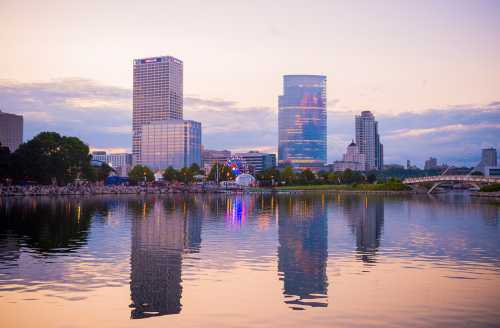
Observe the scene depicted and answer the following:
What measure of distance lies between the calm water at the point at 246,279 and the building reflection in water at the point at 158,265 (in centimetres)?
7

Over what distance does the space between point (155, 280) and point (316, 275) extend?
7.65 meters

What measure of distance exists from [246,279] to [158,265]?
5874mm

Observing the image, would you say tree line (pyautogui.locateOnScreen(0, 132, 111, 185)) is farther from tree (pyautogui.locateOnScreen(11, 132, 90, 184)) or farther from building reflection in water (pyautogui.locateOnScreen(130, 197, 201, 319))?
building reflection in water (pyautogui.locateOnScreen(130, 197, 201, 319))

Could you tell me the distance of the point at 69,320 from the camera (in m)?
18.2

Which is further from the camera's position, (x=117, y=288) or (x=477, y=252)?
(x=477, y=252)

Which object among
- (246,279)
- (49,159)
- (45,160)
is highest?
(49,159)

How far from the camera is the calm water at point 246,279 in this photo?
1891 centimetres

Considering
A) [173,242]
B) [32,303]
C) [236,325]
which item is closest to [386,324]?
[236,325]

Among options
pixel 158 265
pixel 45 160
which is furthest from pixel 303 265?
pixel 45 160

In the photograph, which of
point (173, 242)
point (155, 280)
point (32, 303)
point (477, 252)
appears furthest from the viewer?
point (173, 242)

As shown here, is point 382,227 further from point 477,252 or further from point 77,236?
point 77,236

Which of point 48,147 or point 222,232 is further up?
point 48,147

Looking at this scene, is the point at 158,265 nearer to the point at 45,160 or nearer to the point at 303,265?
the point at 303,265

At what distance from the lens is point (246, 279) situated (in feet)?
83.1
